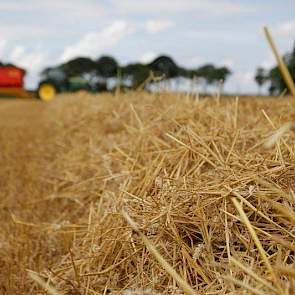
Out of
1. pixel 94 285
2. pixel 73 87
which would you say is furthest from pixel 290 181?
pixel 73 87

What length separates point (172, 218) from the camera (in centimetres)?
216

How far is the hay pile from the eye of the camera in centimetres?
188

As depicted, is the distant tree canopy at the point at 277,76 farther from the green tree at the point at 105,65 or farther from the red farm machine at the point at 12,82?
the green tree at the point at 105,65

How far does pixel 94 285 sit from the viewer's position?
224 cm

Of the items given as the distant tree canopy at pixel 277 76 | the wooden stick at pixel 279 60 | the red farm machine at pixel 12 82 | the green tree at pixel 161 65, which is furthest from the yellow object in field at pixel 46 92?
the wooden stick at pixel 279 60

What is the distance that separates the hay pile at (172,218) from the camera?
188 cm

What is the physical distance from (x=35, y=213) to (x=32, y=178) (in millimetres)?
1222

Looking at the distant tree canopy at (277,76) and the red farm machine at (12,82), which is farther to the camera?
the red farm machine at (12,82)

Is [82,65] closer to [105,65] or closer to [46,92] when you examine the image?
[105,65]

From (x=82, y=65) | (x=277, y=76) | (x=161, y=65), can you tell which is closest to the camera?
(x=161, y=65)

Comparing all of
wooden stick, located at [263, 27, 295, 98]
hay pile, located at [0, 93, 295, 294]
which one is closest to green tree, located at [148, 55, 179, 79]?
hay pile, located at [0, 93, 295, 294]

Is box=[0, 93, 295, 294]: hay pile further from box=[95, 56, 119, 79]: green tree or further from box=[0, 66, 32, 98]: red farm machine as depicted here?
box=[95, 56, 119, 79]: green tree

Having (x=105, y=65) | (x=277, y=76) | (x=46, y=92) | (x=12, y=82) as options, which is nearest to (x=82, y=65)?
(x=105, y=65)

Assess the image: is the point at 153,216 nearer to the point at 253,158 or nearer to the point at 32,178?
the point at 253,158
